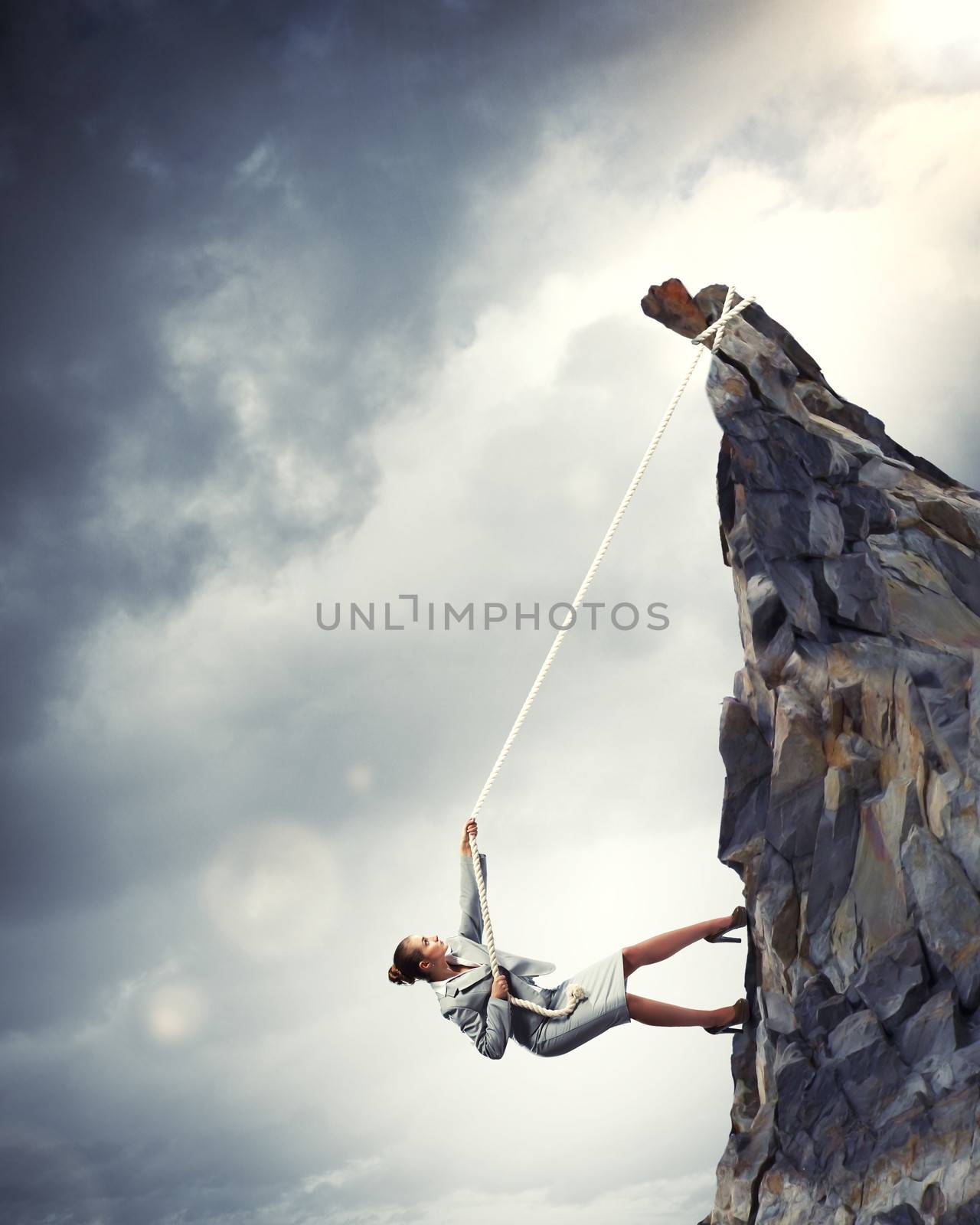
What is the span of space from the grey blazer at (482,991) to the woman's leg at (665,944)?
455mm

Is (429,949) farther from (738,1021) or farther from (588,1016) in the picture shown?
(738,1021)

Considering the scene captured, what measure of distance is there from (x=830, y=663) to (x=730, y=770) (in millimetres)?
786

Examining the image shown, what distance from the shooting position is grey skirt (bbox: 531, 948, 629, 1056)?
16.2 feet

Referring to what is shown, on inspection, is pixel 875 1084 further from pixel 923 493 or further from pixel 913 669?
pixel 923 493

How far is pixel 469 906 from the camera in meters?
5.23

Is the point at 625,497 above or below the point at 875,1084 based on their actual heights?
above

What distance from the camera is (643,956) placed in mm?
5172

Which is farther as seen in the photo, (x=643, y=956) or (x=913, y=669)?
(x=643, y=956)

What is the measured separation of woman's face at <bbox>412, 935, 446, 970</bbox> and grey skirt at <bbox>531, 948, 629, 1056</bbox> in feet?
1.97

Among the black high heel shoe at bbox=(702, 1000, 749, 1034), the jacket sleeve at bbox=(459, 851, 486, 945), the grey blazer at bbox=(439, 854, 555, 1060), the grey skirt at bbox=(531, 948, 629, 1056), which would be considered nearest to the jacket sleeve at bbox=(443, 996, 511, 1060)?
the grey blazer at bbox=(439, 854, 555, 1060)

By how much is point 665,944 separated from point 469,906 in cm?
103

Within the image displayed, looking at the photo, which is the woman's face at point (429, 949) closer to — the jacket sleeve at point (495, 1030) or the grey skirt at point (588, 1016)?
the jacket sleeve at point (495, 1030)

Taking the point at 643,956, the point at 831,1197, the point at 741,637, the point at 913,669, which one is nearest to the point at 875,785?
the point at 913,669

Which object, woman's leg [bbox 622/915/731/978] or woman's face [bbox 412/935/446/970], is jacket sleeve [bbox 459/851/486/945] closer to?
woman's face [bbox 412/935/446/970]
